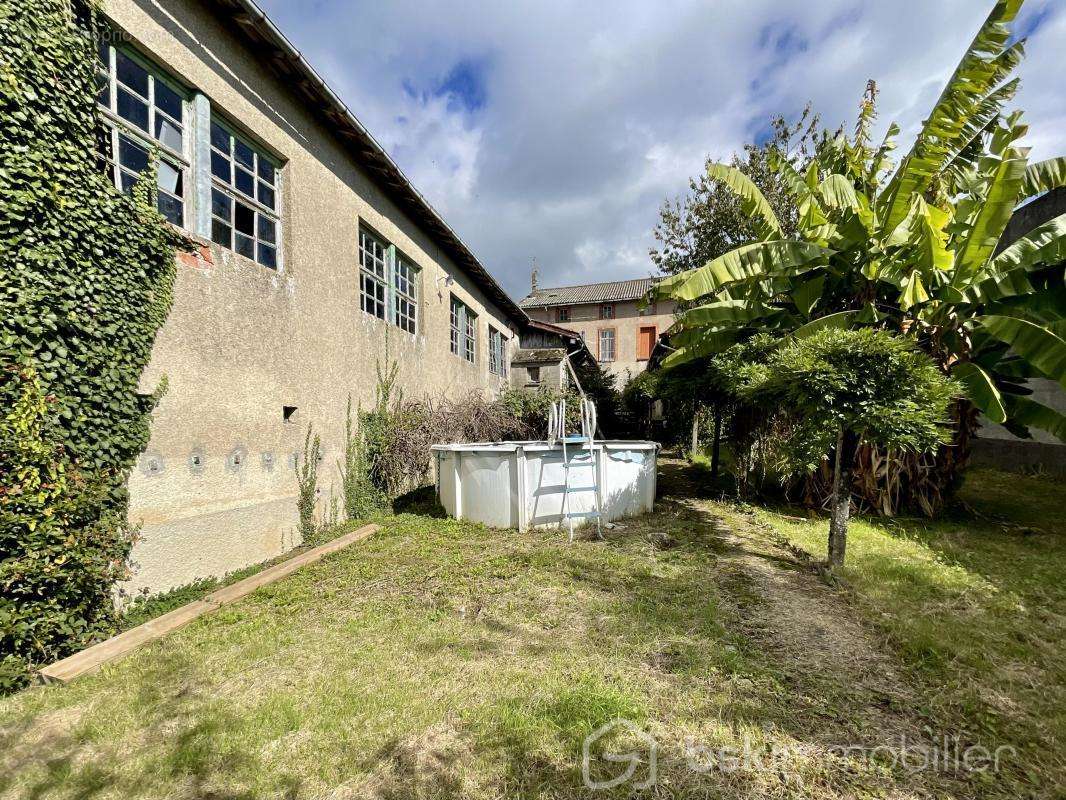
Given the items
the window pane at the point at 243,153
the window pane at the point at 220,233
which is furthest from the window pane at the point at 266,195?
the window pane at the point at 220,233

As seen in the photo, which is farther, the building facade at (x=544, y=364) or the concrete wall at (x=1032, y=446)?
the building facade at (x=544, y=364)

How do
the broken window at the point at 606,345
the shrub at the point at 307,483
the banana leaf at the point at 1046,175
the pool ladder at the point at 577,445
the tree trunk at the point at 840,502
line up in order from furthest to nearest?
the broken window at the point at 606,345, the pool ladder at the point at 577,445, the shrub at the point at 307,483, the banana leaf at the point at 1046,175, the tree trunk at the point at 840,502

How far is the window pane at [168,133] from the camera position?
4984mm

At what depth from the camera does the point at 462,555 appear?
6.05 meters

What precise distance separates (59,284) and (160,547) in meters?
2.71

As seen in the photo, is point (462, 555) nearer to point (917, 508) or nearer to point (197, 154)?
point (197, 154)

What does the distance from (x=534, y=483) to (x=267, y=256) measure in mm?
5276

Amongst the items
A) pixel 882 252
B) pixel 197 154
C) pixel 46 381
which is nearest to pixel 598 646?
pixel 46 381

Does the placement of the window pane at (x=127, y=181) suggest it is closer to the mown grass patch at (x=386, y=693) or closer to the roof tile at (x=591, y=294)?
the mown grass patch at (x=386, y=693)

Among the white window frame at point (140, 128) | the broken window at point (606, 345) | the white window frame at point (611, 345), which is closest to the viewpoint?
the white window frame at point (140, 128)

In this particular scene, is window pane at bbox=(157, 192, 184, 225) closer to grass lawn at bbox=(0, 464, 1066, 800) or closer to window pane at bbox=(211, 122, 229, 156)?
window pane at bbox=(211, 122, 229, 156)

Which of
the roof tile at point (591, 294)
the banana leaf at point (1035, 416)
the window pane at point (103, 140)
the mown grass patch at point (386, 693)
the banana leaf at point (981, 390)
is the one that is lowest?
the mown grass patch at point (386, 693)

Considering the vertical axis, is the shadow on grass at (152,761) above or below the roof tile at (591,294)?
below

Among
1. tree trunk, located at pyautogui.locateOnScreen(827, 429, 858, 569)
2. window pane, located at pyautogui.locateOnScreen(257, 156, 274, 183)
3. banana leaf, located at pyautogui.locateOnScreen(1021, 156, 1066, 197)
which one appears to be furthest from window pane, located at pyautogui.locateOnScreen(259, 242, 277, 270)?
banana leaf, located at pyautogui.locateOnScreen(1021, 156, 1066, 197)
